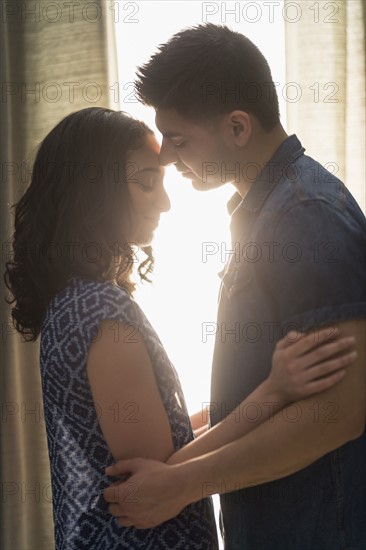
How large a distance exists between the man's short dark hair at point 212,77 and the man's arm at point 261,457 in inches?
18.0

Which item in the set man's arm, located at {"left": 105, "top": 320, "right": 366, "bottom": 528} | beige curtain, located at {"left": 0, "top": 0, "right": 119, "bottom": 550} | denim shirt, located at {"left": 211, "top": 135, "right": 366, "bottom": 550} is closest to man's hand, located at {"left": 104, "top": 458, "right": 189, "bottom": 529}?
man's arm, located at {"left": 105, "top": 320, "right": 366, "bottom": 528}

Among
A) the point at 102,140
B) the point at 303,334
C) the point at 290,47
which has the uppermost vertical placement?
the point at 290,47

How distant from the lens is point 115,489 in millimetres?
1112

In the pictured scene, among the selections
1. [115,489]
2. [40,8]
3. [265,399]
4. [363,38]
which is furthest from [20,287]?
[363,38]

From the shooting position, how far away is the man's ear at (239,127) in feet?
3.99

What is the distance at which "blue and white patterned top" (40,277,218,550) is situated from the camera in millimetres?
1118

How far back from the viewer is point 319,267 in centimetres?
100

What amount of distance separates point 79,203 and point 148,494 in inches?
20.4

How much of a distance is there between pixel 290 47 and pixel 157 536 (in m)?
1.19

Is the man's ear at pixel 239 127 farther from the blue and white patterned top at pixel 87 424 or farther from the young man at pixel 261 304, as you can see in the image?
the blue and white patterned top at pixel 87 424

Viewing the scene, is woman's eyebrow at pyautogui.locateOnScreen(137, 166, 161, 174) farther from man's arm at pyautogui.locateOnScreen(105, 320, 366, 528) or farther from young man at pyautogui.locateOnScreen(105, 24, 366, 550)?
man's arm at pyautogui.locateOnScreen(105, 320, 366, 528)

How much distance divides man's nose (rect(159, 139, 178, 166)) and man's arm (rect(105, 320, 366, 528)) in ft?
1.60

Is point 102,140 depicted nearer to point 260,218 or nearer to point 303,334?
Result: point 260,218

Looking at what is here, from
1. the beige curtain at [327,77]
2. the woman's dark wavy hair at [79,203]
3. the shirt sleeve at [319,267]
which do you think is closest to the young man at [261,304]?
the shirt sleeve at [319,267]
